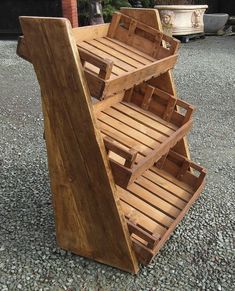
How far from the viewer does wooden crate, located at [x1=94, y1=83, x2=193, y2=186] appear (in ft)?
9.37

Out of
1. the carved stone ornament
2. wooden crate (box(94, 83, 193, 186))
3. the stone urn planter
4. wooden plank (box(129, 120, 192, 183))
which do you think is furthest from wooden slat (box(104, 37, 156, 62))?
the carved stone ornament

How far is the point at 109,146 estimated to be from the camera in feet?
7.77

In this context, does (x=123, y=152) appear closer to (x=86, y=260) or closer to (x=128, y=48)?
(x=86, y=260)

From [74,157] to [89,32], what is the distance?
952 mm

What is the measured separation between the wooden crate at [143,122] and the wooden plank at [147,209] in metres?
0.32

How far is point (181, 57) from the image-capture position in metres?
10.4

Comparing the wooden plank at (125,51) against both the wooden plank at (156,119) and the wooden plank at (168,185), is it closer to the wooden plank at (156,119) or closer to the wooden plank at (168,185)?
the wooden plank at (156,119)

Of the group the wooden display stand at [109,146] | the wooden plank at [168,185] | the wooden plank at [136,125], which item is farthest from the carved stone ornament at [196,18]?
the wooden plank at [136,125]

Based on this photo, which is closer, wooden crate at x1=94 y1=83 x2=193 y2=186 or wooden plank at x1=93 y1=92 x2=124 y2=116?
wooden crate at x1=94 y1=83 x2=193 y2=186

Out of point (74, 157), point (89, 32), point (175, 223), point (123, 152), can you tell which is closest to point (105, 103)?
point (89, 32)

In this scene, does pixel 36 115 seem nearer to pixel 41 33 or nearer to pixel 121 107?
pixel 121 107

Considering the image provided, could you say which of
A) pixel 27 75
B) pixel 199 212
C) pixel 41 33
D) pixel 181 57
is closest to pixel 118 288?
pixel 199 212

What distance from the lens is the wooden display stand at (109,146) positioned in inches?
88.1

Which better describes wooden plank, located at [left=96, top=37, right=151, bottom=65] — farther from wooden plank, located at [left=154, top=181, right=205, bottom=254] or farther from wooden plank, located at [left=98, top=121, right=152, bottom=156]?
wooden plank, located at [left=154, top=181, right=205, bottom=254]
